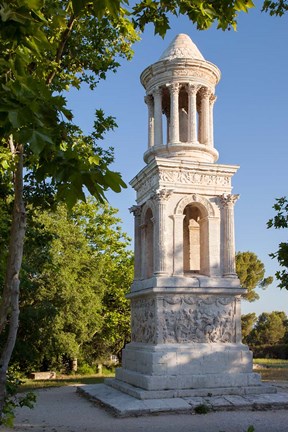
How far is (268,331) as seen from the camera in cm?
4731

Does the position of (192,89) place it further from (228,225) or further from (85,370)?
(85,370)

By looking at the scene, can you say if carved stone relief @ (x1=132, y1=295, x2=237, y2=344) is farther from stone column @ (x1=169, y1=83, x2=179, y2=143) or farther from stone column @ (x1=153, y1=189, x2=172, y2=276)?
stone column @ (x1=169, y1=83, x2=179, y2=143)

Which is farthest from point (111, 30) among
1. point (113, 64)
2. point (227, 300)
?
point (227, 300)

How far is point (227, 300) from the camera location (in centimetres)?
1441

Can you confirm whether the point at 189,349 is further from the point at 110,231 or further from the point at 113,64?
the point at 110,231

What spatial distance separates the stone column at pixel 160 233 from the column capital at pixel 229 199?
5.63 ft

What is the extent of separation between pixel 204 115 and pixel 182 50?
7.15 ft

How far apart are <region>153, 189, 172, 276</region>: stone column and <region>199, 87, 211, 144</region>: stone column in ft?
9.55

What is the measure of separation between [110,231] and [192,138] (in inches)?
587

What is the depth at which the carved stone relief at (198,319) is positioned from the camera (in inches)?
543

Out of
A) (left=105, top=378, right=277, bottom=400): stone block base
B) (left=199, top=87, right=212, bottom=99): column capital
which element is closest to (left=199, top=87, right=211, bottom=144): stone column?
(left=199, top=87, right=212, bottom=99): column capital

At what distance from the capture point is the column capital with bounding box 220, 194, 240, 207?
14961 millimetres

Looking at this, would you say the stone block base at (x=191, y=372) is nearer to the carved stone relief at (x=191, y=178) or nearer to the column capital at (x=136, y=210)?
the column capital at (x=136, y=210)

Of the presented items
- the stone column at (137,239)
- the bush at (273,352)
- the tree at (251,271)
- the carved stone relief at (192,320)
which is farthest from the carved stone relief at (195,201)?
the tree at (251,271)
